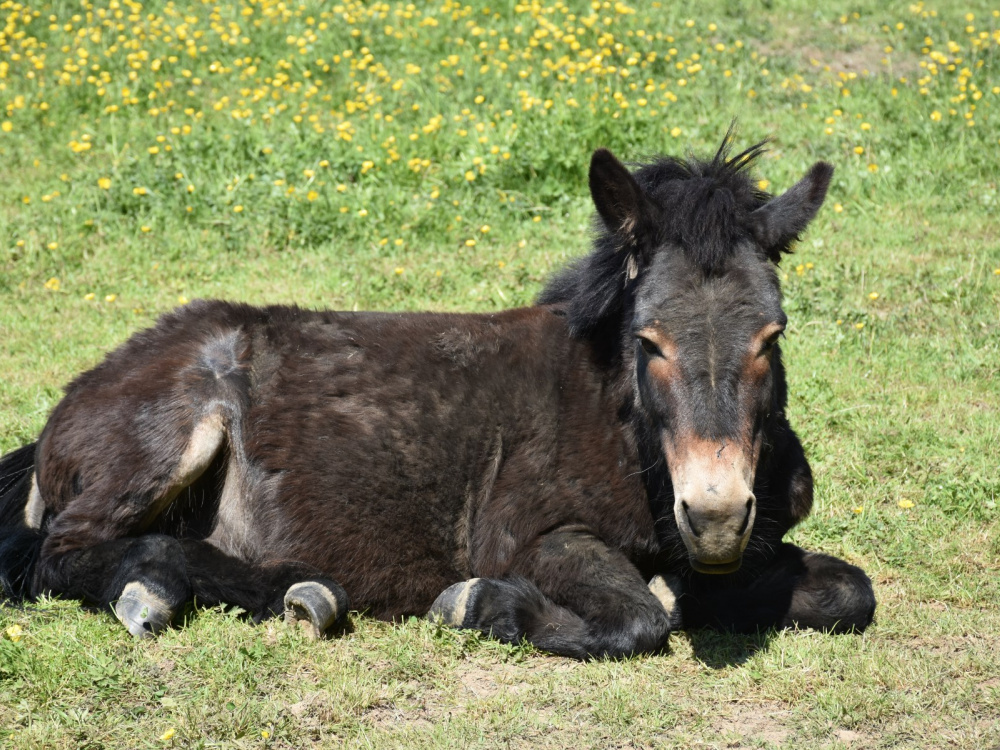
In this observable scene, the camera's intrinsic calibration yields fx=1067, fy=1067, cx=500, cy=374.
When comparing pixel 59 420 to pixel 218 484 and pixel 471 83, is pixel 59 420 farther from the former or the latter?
pixel 471 83

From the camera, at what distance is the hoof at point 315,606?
4.38 metres

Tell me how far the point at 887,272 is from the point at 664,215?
4.85 metres

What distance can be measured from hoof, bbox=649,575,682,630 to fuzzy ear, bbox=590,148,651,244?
148 cm

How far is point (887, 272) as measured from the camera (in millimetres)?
8617

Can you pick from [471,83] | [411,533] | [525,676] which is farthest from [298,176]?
[525,676]

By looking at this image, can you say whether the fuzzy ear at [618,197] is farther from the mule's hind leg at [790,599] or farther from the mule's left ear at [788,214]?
the mule's hind leg at [790,599]

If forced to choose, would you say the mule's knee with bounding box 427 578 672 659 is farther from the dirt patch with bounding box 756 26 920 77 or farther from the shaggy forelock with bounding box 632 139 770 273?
the dirt patch with bounding box 756 26 920 77

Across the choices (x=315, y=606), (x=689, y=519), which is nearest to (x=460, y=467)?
(x=315, y=606)

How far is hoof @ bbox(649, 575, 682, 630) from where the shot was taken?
4.55 meters

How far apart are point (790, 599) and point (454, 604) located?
4.77ft

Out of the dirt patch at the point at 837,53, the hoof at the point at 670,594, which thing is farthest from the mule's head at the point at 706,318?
the dirt patch at the point at 837,53

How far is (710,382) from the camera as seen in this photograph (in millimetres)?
4008

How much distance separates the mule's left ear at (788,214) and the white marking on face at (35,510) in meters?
3.51

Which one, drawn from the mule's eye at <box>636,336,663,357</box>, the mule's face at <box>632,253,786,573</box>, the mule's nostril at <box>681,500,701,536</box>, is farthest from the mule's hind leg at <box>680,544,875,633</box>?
the mule's eye at <box>636,336,663,357</box>
